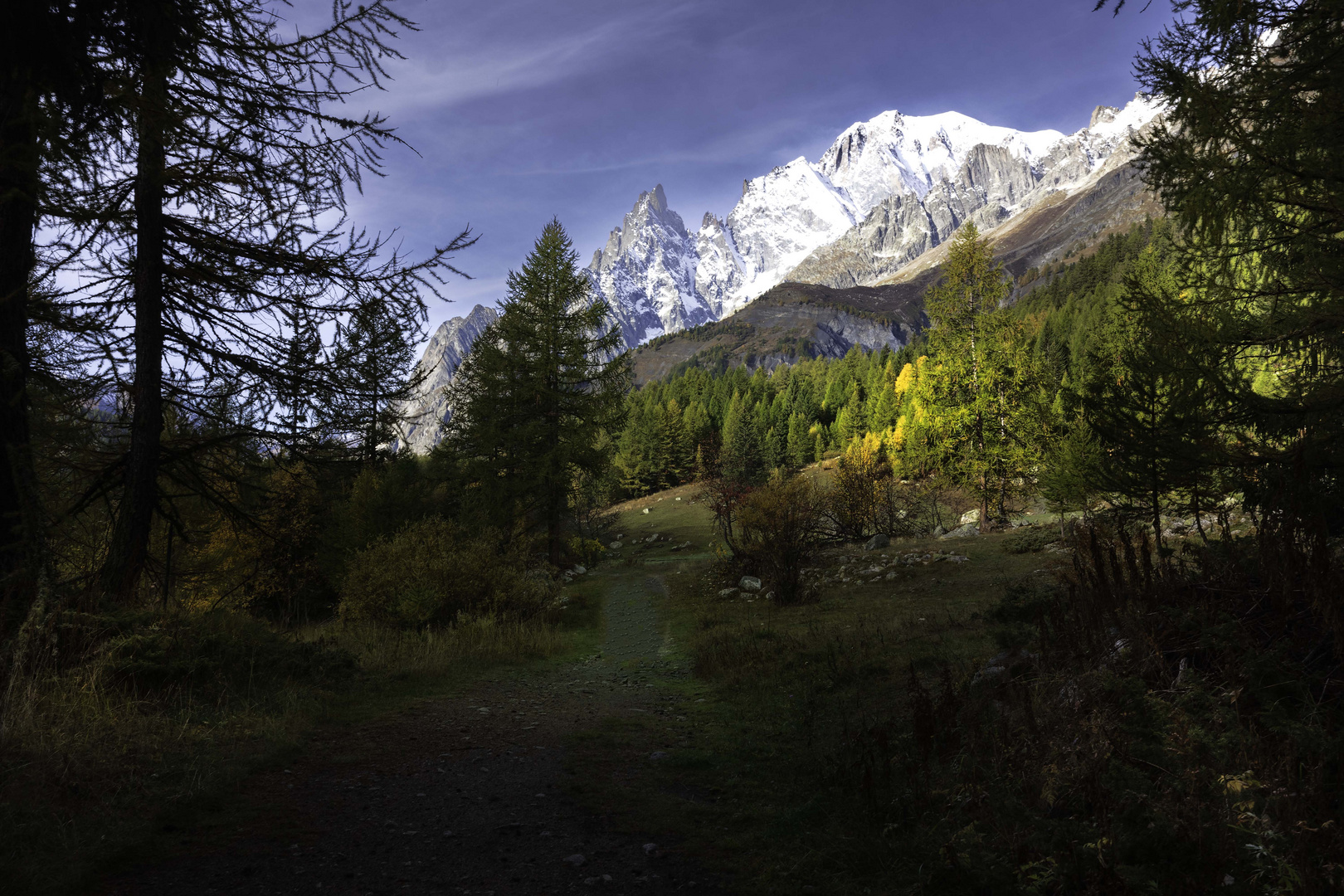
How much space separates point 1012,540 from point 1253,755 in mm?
16317

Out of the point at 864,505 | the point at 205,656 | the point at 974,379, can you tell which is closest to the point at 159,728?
the point at 205,656

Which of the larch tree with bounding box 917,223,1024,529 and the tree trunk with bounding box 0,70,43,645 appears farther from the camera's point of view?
the larch tree with bounding box 917,223,1024,529

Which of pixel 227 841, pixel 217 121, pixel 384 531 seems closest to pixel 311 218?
pixel 217 121

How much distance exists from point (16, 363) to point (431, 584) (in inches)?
310

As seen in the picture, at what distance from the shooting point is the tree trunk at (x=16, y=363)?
5.26 metres

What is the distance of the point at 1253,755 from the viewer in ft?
10.7

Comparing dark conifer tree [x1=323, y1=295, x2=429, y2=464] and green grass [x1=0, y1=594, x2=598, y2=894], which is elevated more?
dark conifer tree [x1=323, y1=295, x2=429, y2=464]

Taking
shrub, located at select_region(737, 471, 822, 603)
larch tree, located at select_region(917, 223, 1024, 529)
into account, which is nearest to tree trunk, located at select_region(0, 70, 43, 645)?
shrub, located at select_region(737, 471, 822, 603)

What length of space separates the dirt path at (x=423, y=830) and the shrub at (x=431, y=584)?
5.79m

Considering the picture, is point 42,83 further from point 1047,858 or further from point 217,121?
point 1047,858

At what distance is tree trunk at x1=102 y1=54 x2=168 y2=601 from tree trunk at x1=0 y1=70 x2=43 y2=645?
33.0 inches

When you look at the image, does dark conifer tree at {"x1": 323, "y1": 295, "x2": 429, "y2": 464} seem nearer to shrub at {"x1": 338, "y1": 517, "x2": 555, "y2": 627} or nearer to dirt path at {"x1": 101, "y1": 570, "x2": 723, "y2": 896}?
dirt path at {"x1": 101, "y1": 570, "x2": 723, "y2": 896}

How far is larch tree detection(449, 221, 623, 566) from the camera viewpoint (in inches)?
870

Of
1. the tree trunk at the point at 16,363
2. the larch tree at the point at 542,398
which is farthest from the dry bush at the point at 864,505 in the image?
the tree trunk at the point at 16,363
